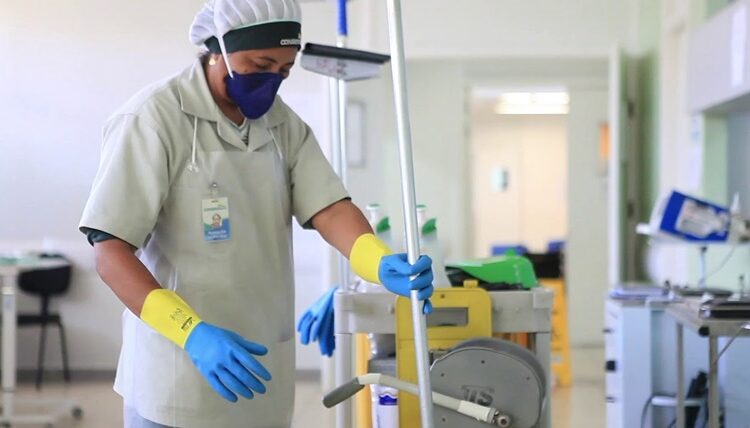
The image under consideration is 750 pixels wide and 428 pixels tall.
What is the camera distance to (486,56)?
5145 millimetres

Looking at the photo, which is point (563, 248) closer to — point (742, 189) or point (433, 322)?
point (742, 189)

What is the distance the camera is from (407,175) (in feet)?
4.62

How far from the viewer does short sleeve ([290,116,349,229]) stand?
5.37 ft

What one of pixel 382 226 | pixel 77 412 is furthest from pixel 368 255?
pixel 77 412

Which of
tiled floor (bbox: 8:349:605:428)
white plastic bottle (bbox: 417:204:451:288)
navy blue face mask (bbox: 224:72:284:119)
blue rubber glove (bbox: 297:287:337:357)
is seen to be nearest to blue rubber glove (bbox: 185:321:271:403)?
navy blue face mask (bbox: 224:72:284:119)

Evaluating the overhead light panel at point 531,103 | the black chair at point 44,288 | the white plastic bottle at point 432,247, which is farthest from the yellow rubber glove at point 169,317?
the overhead light panel at point 531,103

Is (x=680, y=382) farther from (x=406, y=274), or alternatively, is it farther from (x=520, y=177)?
(x=520, y=177)

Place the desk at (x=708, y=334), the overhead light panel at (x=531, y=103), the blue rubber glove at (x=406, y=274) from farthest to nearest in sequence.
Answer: the overhead light panel at (x=531, y=103), the desk at (x=708, y=334), the blue rubber glove at (x=406, y=274)

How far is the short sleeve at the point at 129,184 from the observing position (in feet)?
4.59

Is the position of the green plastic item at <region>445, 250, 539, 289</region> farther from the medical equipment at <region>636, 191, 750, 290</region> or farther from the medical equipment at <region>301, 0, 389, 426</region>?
the medical equipment at <region>636, 191, 750, 290</region>

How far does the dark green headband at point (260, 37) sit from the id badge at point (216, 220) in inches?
10.0

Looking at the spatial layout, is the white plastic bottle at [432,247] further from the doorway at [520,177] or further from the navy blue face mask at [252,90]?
the doorway at [520,177]

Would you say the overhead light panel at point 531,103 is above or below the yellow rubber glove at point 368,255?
above

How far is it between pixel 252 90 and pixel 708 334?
1.45m
